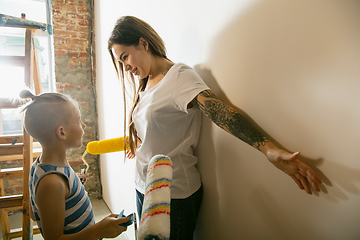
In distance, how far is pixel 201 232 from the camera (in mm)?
944

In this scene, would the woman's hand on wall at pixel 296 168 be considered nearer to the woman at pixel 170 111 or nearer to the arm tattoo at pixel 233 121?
the arm tattoo at pixel 233 121

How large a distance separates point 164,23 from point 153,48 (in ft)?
1.06

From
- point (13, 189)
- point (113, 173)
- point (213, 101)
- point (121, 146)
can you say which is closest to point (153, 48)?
point (213, 101)

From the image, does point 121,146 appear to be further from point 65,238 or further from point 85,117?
point 85,117

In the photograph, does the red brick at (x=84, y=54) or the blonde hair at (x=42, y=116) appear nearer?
the blonde hair at (x=42, y=116)

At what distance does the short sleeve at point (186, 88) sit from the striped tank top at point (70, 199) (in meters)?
0.49

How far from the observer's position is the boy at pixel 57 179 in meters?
0.67

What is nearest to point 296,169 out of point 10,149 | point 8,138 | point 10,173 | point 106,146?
point 106,146

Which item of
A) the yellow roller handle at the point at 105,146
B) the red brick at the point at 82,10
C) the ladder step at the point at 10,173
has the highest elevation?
the red brick at the point at 82,10

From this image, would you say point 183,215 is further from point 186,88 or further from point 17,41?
point 17,41

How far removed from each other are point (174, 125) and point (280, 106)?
0.41m

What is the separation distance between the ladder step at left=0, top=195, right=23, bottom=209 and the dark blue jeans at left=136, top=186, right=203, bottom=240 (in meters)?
1.15

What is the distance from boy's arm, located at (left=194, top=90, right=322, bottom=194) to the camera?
1.62 ft

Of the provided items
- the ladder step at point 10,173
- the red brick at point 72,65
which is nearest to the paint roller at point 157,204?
the ladder step at point 10,173
